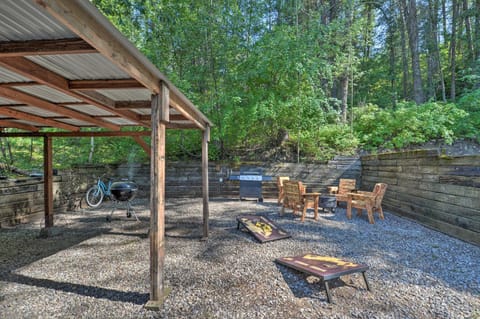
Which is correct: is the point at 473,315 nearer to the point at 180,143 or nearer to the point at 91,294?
the point at 91,294

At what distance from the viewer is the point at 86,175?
23.6 ft

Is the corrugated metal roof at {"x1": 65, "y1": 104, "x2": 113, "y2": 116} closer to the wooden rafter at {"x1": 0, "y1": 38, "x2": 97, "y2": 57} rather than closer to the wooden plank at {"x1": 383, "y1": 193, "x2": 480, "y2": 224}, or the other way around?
the wooden rafter at {"x1": 0, "y1": 38, "x2": 97, "y2": 57}

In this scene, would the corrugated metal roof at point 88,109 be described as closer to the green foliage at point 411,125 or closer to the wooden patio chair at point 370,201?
the wooden patio chair at point 370,201

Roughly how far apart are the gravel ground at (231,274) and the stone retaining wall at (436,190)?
0.30 meters

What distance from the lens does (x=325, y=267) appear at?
8.59ft

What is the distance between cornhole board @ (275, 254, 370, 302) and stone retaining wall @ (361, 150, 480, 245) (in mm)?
2677

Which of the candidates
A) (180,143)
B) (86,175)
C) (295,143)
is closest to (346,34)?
(295,143)

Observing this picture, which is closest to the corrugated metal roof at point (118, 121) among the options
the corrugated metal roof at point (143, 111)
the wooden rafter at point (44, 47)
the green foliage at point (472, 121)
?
the corrugated metal roof at point (143, 111)

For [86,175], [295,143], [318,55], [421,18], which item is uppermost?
[421,18]

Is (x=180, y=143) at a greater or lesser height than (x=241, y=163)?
greater

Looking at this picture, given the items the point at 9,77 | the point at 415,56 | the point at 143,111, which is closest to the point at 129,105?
the point at 143,111

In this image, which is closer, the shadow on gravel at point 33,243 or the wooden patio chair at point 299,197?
the shadow on gravel at point 33,243

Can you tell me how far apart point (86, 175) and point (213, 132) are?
3.88 meters

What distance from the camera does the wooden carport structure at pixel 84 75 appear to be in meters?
1.42
